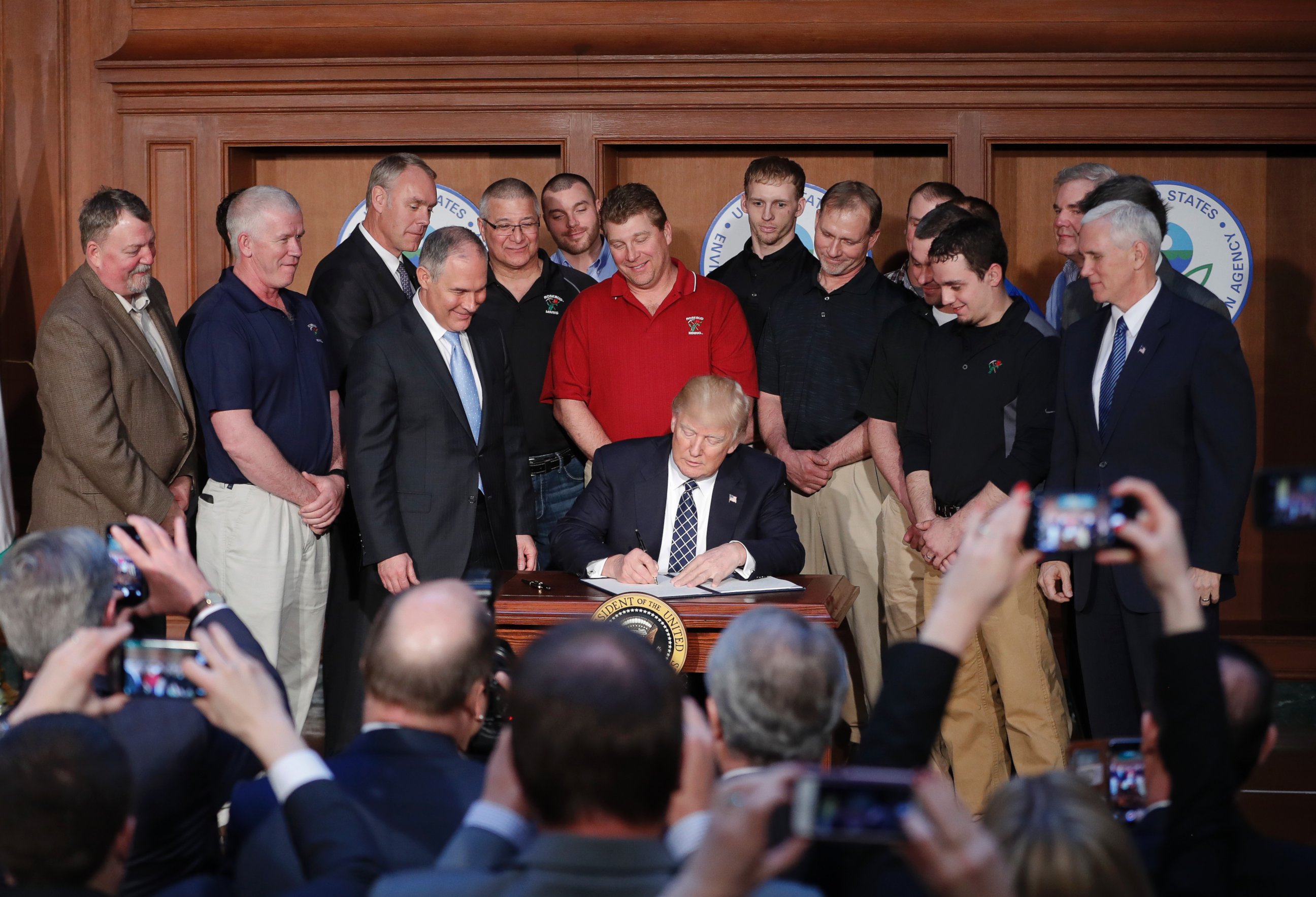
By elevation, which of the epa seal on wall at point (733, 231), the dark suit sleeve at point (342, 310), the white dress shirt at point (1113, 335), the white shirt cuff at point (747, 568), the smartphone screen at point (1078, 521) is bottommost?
the white shirt cuff at point (747, 568)

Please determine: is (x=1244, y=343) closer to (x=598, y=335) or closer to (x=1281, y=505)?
(x=598, y=335)

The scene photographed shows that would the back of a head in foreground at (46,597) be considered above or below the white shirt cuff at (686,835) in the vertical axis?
above

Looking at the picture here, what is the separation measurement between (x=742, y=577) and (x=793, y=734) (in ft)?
5.94

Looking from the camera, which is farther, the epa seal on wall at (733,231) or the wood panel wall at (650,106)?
the epa seal on wall at (733,231)

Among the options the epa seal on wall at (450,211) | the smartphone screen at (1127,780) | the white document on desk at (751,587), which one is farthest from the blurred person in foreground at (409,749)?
the epa seal on wall at (450,211)

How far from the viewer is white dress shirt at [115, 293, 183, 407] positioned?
404 centimetres

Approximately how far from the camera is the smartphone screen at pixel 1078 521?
5.74 ft

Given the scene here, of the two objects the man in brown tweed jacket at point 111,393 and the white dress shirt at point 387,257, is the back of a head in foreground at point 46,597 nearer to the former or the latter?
the man in brown tweed jacket at point 111,393

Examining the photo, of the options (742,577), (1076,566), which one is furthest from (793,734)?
(1076,566)

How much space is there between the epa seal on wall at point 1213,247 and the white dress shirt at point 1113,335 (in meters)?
1.98

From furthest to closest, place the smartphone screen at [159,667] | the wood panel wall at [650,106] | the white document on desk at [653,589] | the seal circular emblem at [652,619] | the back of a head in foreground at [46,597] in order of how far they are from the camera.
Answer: the wood panel wall at [650,106], the white document on desk at [653,589], the seal circular emblem at [652,619], the back of a head in foreground at [46,597], the smartphone screen at [159,667]

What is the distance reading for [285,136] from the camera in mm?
5535

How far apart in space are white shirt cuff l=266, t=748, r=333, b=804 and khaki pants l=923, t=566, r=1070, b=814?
8.58ft

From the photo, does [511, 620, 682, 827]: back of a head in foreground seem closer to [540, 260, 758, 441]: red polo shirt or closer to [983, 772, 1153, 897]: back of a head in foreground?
[983, 772, 1153, 897]: back of a head in foreground
